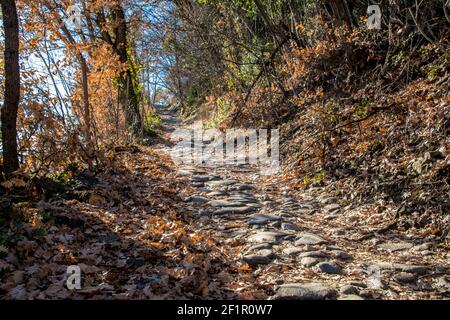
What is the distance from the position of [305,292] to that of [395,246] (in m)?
1.86

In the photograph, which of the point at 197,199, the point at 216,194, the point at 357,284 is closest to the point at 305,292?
the point at 357,284

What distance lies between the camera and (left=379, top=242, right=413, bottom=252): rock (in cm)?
506

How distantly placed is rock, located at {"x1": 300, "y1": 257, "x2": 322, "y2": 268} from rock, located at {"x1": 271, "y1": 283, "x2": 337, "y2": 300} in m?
0.56

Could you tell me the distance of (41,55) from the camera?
10172mm

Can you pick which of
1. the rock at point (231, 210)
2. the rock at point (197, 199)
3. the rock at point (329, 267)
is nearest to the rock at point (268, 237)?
the rock at point (329, 267)

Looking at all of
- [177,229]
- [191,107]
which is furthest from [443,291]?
[191,107]

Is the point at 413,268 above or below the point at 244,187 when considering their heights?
below

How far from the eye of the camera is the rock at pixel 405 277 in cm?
415

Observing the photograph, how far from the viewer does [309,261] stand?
4.66 metres

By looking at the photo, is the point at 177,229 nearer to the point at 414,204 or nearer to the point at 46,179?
the point at 46,179

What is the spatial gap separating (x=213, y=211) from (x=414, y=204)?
2997 mm

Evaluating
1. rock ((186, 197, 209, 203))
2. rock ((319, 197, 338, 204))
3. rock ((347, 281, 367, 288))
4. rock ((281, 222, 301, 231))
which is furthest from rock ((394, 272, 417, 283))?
rock ((186, 197, 209, 203))

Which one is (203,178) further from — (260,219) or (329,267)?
(329,267)
